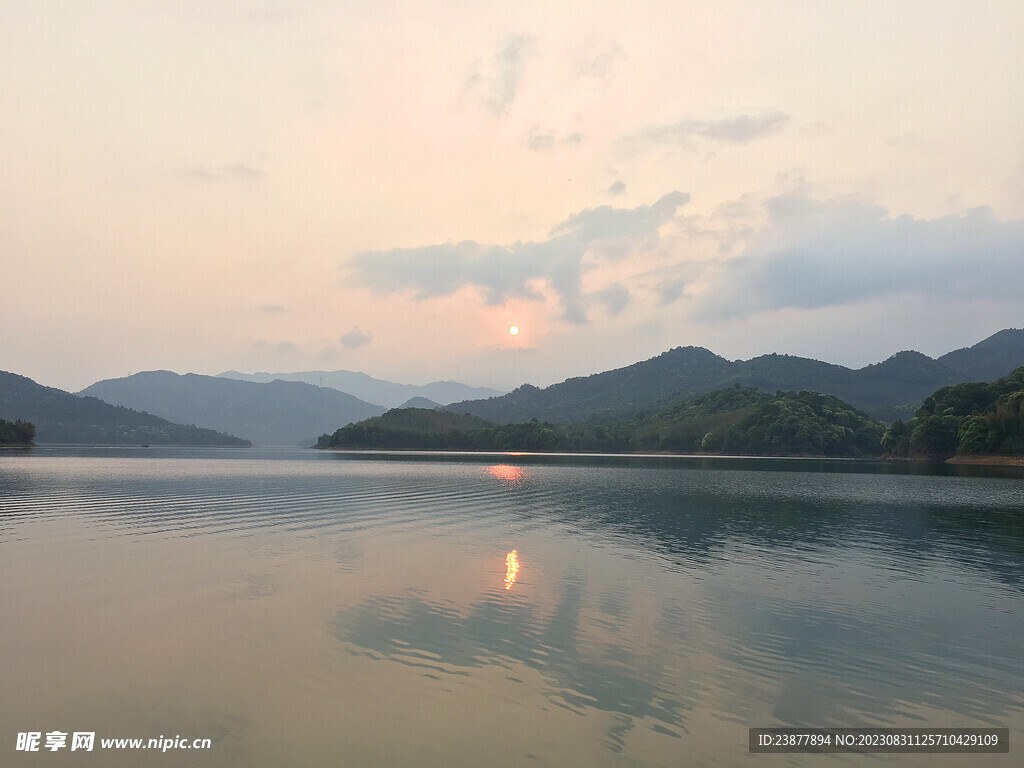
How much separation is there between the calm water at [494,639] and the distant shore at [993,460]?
481 feet

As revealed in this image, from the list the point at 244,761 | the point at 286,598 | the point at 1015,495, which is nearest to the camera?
the point at 244,761

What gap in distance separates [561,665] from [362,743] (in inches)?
314

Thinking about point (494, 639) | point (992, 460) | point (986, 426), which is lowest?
point (494, 639)

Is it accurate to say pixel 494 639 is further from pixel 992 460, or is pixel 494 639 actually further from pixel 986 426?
pixel 986 426

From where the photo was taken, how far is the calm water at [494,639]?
17016 millimetres

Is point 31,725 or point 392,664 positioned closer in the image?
point 31,725

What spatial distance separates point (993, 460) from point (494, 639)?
20516 centimetres

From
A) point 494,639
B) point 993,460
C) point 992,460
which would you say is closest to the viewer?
point 494,639

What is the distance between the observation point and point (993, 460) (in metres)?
177

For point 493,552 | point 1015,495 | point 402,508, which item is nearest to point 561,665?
point 493,552

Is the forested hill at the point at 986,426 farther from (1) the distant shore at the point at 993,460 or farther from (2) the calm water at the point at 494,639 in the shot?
(2) the calm water at the point at 494,639

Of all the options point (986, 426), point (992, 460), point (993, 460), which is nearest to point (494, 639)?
point (993, 460)

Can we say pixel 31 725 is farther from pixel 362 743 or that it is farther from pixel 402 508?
pixel 402 508

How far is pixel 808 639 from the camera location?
995 inches
